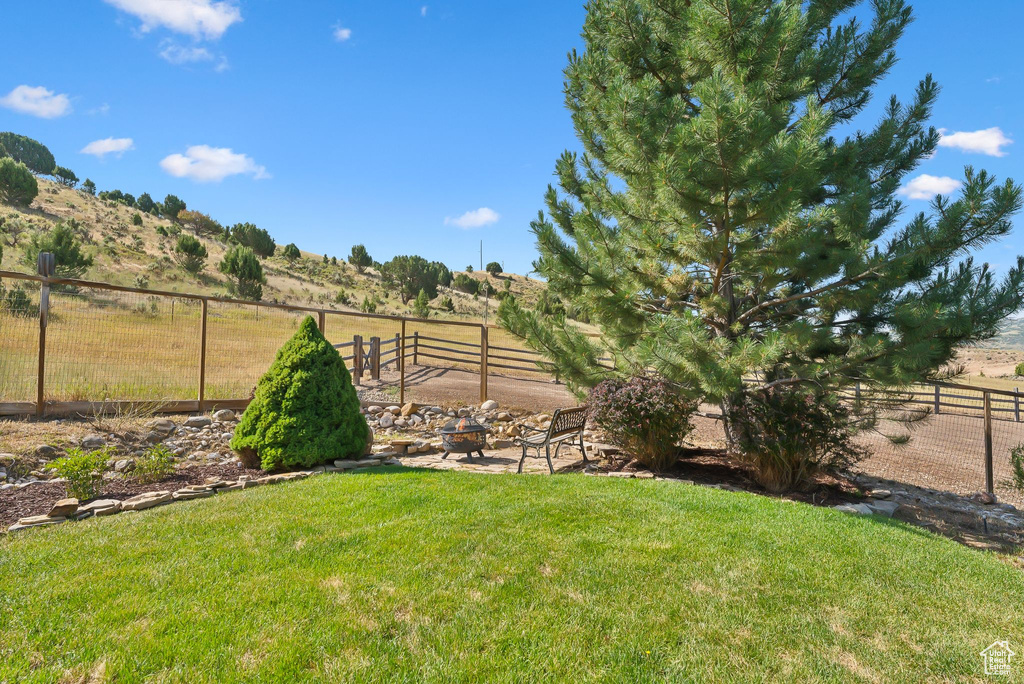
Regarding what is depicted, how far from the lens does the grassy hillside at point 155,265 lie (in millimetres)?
Answer: 28739

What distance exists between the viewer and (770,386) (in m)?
6.19

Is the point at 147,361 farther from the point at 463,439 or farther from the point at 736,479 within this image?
the point at 736,479

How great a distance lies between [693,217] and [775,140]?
→ 3.39ft

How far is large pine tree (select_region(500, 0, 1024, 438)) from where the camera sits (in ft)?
17.1

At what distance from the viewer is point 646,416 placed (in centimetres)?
655

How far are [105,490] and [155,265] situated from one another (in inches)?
1299

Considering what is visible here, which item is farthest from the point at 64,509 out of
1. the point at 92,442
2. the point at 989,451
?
the point at 989,451

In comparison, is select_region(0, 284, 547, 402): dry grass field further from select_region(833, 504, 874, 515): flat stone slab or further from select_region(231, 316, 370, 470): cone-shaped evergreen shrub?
select_region(833, 504, 874, 515): flat stone slab

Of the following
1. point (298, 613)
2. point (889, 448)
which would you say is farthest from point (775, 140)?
point (889, 448)

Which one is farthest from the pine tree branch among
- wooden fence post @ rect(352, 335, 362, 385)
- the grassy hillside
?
the grassy hillside

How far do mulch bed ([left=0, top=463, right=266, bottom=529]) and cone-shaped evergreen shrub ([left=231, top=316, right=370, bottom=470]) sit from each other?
317mm

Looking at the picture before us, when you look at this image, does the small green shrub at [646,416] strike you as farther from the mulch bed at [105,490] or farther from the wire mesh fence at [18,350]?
the wire mesh fence at [18,350]

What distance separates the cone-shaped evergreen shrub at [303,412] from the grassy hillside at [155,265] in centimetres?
1556

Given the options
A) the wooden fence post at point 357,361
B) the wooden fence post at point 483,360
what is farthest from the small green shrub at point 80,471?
the wooden fence post at point 357,361
